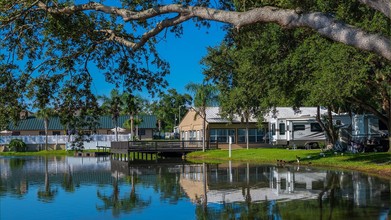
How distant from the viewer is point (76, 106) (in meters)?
9.70

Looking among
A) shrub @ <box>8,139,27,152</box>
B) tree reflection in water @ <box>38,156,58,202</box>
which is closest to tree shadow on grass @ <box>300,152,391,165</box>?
tree reflection in water @ <box>38,156,58,202</box>

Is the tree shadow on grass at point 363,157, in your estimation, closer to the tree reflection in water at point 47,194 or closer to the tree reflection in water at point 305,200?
the tree reflection in water at point 305,200

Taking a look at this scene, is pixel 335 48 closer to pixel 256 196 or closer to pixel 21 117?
pixel 256 196

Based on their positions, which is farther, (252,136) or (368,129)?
(252,136)

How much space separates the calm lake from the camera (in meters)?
14.9

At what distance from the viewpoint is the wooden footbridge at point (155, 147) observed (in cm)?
4391

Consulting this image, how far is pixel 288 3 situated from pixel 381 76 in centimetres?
1610

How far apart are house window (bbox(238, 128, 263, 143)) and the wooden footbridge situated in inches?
274

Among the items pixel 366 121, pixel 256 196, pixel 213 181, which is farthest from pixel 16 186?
pixel 366 121

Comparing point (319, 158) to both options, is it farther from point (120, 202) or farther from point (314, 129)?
point (120, 202)

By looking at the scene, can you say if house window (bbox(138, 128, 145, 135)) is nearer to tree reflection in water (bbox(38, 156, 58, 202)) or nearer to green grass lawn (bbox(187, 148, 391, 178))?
green grass lawn (bbox(187, 148, 391, 178))

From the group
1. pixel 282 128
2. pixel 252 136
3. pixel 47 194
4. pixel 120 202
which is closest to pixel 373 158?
pixel 120 202

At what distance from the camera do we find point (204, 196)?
18781 millimetres

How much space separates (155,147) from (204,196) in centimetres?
2631
